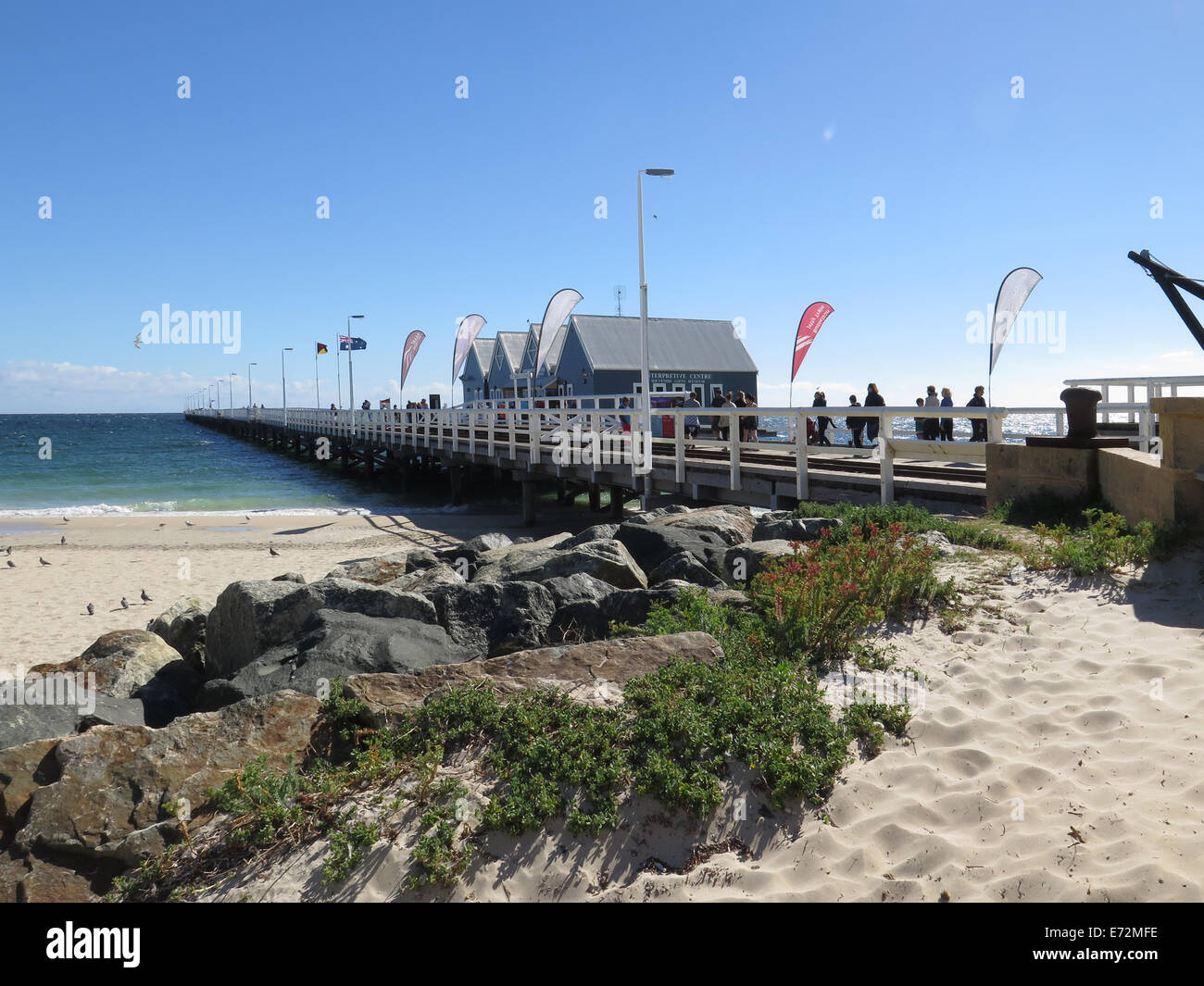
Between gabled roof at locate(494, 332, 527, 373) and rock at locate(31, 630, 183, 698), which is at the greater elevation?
gabled roof at locate(494, 332, 527, 373)

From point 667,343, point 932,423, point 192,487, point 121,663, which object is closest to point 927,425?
point 932,423

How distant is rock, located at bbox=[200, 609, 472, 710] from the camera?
18.1ft

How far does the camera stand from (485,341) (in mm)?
58875

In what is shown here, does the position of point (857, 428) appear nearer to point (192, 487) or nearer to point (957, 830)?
point (957, 830)

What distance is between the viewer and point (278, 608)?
22.5 feet

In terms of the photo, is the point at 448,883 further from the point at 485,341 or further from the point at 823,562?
the point at 485,341

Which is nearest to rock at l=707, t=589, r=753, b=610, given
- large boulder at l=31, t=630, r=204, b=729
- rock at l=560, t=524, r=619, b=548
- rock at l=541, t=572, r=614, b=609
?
rock at l=541, t=572, r=614, b=609

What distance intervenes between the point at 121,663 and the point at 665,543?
5.16 m

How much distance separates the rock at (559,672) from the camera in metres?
4.55

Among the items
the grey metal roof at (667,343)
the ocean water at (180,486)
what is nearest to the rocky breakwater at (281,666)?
the ocean water at (180,486)

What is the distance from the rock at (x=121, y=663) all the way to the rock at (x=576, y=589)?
3.41 m

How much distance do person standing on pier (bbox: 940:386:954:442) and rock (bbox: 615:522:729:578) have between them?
8729 mm

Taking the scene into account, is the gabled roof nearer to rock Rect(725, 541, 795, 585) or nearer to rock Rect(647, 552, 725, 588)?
rock Rect(647, 552, 725, 588)

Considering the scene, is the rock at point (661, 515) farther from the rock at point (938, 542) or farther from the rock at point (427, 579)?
the rock at point (938, 542)
